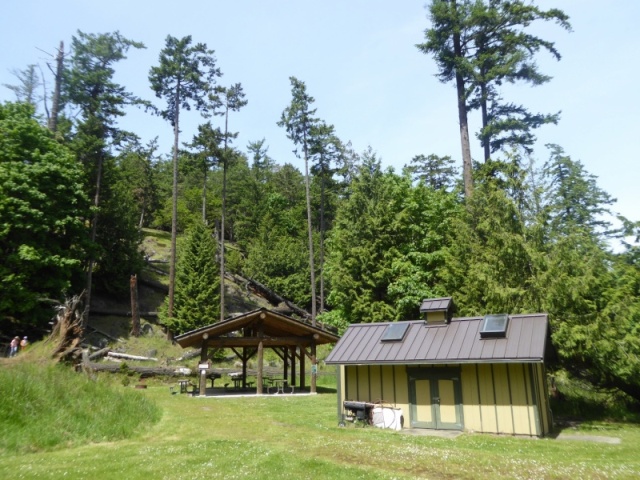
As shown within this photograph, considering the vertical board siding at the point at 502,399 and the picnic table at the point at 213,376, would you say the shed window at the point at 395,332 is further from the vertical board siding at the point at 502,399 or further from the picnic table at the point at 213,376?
the picnic table at the point at 213,376

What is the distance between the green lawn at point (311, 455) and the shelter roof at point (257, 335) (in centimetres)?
665

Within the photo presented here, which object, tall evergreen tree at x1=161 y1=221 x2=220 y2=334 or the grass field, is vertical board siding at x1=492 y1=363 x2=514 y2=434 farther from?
tall evergreen tree at x1=161 y1=221 x2=220 y2=334

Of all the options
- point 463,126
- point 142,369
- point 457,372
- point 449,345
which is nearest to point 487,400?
point 457,372

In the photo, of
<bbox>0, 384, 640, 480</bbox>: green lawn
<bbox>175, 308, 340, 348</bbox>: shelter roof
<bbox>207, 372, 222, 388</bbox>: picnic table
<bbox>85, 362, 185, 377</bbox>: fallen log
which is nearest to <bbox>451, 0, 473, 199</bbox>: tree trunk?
<bbox>175, 308, 340, 348</bbox>: shelter roof

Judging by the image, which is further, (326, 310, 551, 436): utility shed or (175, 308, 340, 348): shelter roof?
(175, 308, 340, 348): shelter roof

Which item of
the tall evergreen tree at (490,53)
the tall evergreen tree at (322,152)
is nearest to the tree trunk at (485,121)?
the tall evergreen tree at (490,53)

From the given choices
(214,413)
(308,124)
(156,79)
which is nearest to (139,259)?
(156,79)

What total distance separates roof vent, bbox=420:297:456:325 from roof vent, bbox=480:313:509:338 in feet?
4.43

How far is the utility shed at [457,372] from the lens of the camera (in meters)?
13.6

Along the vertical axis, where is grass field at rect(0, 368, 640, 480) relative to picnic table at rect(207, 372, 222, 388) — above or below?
below

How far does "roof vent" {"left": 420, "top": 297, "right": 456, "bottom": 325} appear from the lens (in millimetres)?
16312

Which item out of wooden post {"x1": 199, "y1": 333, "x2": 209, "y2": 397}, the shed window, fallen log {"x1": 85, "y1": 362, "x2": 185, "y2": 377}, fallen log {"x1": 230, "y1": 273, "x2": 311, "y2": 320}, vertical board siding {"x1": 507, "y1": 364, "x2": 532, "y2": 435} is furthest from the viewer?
fallen log {"x1": 230, "y1": 273, "x2": 311, "y2": 320}

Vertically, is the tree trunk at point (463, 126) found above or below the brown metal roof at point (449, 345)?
above

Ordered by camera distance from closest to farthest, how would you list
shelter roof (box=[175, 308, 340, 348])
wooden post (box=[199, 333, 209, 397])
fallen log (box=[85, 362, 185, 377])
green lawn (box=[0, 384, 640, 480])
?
green lawn (box=[0, 384, 640, 480]) → shelter roof (box=[175, 308, 340, 348]) → wooden post (box=[199, 333, 209, 397]) → fallen log (box=[85, 362, 185, 377])
